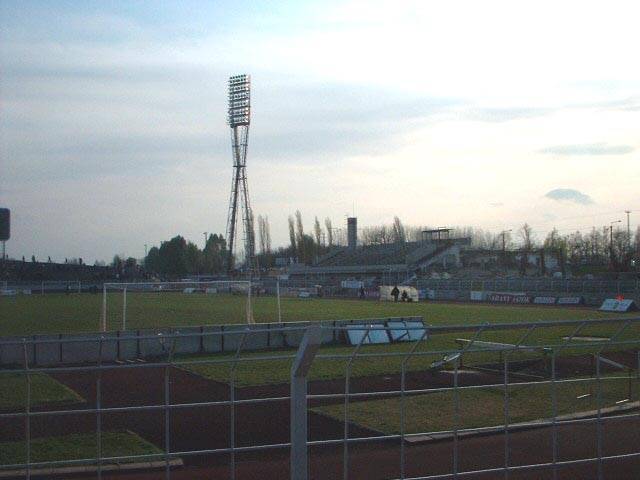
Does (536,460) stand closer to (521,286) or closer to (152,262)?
(521,286)

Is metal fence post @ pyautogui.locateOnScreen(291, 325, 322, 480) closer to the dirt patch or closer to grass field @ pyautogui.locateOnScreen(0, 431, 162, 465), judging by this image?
the dirt patch

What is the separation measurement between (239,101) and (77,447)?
256 ft

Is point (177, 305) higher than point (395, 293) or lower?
lower

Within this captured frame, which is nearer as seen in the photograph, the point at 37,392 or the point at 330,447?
the point at 330,447

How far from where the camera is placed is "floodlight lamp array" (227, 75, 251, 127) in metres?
86.3

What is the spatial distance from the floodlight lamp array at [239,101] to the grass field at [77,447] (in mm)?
75879

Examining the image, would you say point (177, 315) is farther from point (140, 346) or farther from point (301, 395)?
point (301, 395)

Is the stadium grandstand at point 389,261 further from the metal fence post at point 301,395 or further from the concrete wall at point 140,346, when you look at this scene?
the metal fence post at point 301,395

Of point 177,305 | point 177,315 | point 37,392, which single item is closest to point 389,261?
point 177,305

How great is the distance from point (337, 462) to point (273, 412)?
1.55 m

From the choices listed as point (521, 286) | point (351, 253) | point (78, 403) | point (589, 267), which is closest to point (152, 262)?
point (351, 253)

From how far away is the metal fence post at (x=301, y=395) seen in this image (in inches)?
270

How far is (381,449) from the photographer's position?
9.53 metres

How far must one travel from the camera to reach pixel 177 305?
158ft
